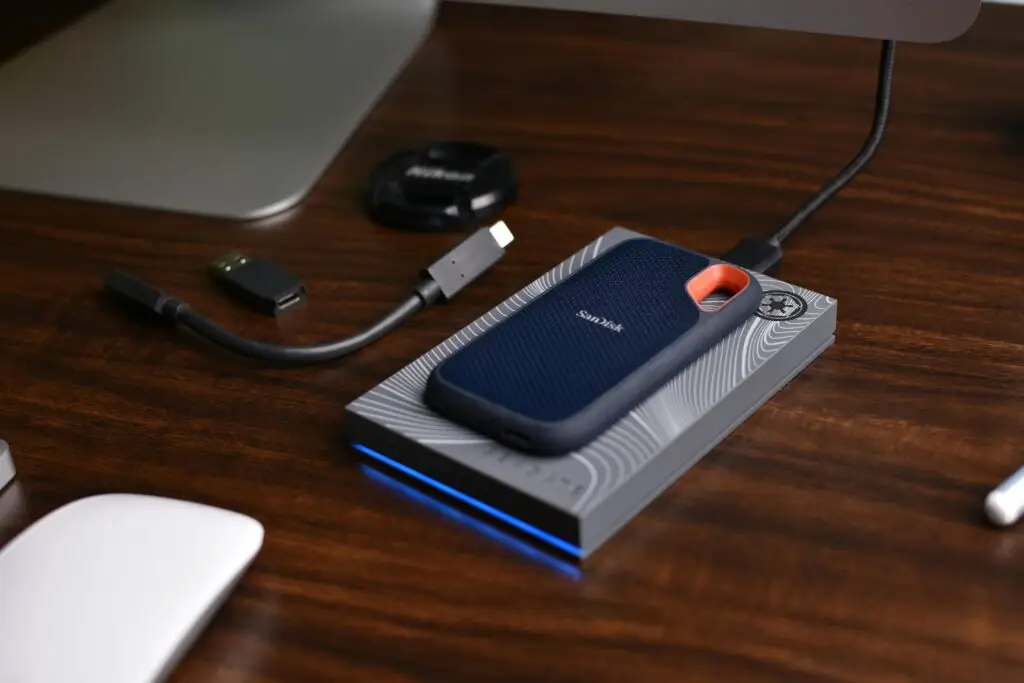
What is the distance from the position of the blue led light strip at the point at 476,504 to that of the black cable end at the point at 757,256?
21 centimetres

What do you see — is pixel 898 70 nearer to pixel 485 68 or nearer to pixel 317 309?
pixel 485 68

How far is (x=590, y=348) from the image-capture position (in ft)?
1.71

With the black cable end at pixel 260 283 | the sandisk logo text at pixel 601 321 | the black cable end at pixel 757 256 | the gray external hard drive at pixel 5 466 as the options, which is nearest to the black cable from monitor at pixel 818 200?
the black cable end at pixel 757 256

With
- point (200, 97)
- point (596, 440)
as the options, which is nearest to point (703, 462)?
point (596, 440)

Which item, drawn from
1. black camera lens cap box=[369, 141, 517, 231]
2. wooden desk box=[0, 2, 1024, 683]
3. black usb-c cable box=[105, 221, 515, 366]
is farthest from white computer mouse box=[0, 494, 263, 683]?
black camera lens cap box=[369, 141, 517, 231]

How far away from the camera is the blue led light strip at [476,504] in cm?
47

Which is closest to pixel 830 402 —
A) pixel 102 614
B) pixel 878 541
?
pixel 878 541

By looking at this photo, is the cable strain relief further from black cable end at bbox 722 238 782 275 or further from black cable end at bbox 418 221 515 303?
black cable end at bbox 722 238 782 275

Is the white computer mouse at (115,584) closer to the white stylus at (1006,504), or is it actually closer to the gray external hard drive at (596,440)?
the gray external hard drive at (596,440)

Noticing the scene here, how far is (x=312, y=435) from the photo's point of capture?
544 mm

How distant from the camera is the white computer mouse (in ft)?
1.31

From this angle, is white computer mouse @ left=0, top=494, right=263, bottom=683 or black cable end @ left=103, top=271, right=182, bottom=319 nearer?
white computer mouse @ left=0, top=494, right=263, bottom=683

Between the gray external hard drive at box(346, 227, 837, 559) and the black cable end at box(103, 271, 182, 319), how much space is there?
15cm

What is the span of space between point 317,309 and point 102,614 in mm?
248
